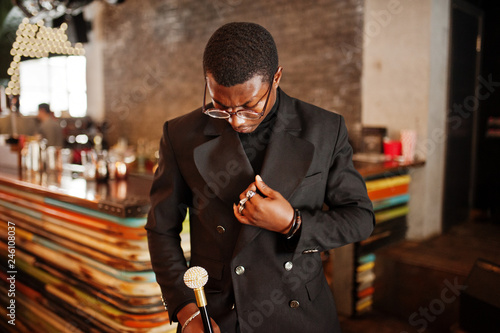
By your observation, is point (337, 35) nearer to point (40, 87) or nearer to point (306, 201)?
point (306, 201)

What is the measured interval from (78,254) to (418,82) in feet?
10.4

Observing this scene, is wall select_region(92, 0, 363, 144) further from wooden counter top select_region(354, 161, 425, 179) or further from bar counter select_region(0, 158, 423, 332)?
bar counter select_region(0, 158, 423, 332)

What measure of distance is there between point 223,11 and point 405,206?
3863 millimetres

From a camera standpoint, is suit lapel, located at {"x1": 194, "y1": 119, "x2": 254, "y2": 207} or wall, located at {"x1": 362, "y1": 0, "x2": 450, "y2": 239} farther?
wall, located at {"x1": 362, "y1": 0, "x2": 450, "y2": 239}

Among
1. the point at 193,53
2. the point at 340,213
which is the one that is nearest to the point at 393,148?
the point at 340,213

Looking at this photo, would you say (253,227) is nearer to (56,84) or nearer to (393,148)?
(393,148)

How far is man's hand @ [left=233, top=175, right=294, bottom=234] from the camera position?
96 cm

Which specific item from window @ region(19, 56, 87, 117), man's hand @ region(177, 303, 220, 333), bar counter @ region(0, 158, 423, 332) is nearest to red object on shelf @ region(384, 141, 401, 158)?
bar counter @ region(0, 158, 423, 332)

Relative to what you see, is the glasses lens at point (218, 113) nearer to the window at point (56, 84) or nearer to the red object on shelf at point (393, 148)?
the red object on shelf at point (393, 148)

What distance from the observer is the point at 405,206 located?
3.75m

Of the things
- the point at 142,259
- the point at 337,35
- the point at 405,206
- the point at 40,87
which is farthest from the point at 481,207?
the point at 40,87

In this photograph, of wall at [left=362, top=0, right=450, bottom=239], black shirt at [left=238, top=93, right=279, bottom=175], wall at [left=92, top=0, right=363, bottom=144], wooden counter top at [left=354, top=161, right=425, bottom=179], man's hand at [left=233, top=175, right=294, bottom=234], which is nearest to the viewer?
man's hand at [left=233, top=175, right=294, bottom=234]

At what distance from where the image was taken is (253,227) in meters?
1.07

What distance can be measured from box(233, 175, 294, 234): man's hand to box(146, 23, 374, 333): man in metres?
0.03
